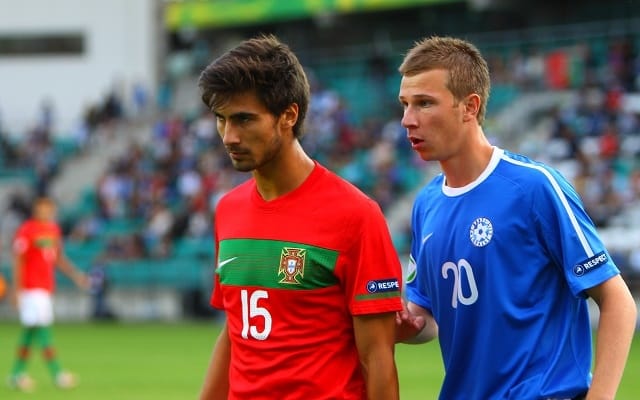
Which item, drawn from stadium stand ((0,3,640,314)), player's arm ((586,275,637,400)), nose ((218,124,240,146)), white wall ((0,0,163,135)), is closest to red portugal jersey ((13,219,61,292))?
stadium stand ((0,3,640,314))

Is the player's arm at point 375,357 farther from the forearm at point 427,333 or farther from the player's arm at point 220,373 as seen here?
the player's arm at point 220,373

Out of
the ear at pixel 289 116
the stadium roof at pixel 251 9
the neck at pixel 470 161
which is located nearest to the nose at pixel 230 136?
the ear at pixel 289 116

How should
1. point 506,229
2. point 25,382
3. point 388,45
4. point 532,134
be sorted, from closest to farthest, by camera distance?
point 506,229, point 25,382, point 532,134, point 388,45

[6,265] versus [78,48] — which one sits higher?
[78,48]

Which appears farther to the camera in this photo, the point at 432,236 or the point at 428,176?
the point at 428,176

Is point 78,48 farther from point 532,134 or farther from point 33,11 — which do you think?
point 532,134

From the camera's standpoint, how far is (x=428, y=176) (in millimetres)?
28875

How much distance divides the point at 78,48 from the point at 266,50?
3888 centimetres

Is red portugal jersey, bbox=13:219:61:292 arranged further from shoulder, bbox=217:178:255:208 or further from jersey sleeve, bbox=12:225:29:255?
shoulder, bbox=217:178:255:208

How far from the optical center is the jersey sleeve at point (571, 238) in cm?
438

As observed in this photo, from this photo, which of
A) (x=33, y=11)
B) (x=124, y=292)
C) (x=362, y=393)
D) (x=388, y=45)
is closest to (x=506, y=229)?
(x=362, y=393)

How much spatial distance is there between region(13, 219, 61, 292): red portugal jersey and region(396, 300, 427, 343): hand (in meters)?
12.3

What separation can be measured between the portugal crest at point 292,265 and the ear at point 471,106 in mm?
761

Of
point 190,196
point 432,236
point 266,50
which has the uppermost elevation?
point 266,50
